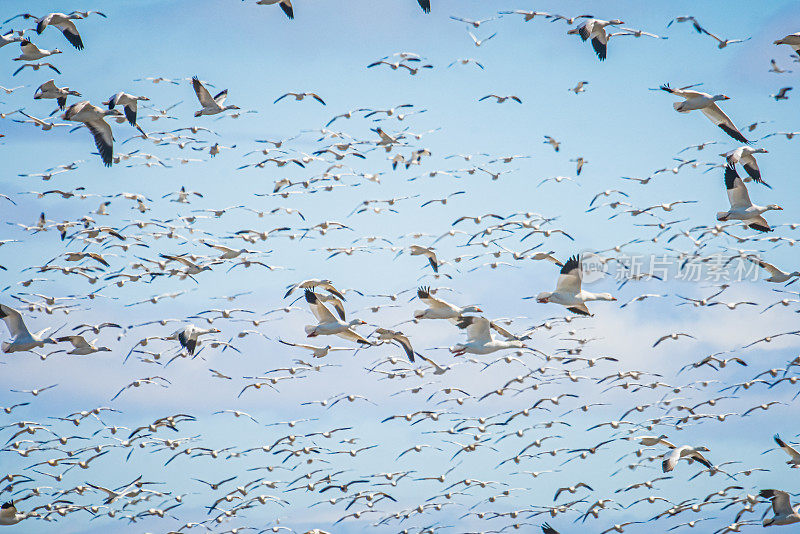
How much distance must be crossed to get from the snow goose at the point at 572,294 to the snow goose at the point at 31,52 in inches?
592

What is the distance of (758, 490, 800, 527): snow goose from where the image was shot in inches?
1351

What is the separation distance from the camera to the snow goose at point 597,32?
3117 centimetres

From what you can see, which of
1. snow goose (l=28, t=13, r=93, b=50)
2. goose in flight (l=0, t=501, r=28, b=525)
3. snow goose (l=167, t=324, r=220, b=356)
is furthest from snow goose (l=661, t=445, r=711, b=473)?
goose in flight (l=0, t=501, r=28, b=525)

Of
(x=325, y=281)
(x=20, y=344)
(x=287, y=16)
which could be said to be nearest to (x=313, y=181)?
(x=325, y=281)

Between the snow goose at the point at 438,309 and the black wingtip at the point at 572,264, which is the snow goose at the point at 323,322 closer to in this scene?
the snow goose at the point at 438,309

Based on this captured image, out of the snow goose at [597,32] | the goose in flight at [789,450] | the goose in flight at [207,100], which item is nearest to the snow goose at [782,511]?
the goose in flight at [789,450]

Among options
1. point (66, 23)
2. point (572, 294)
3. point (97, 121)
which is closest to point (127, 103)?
point (97, 121)

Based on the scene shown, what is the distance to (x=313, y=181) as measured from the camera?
4053 centimetres

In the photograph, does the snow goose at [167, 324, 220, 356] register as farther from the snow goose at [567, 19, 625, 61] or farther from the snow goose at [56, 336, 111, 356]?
the snow goose at [567, 19, 625, 61]

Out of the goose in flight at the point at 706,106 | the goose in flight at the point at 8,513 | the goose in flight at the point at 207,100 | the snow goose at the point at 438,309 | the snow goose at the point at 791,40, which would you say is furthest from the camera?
the goose in flight at the point at 8,513

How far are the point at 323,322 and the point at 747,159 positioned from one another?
12737mm

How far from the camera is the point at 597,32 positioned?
32.2 m

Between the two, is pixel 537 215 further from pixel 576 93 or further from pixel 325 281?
pixel 325 281

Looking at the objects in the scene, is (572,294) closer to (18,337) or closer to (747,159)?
(747,159)
